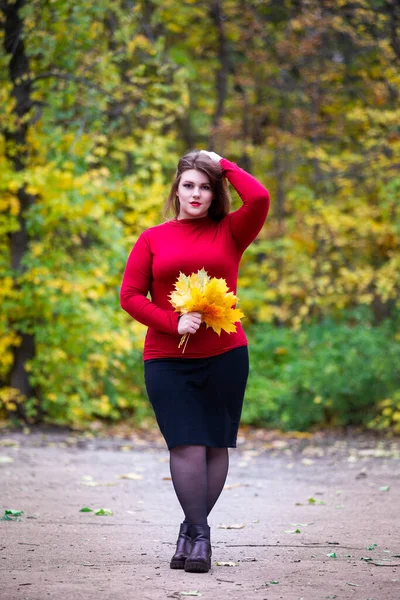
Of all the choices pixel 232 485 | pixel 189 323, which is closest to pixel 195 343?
pixel 189 323

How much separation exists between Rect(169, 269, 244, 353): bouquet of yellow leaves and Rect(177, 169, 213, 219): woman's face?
35 centimetres

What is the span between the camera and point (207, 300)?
4.02 metres

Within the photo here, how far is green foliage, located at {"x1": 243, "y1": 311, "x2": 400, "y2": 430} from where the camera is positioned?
11.3 m

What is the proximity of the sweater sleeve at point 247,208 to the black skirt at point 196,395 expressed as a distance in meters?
0.55

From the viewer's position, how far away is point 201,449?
4203mm

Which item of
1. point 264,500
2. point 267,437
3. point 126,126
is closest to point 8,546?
point 264,500

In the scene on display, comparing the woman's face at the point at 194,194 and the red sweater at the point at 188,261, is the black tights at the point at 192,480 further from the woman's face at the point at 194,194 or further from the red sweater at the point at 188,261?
the woman's face at the point at 194,194

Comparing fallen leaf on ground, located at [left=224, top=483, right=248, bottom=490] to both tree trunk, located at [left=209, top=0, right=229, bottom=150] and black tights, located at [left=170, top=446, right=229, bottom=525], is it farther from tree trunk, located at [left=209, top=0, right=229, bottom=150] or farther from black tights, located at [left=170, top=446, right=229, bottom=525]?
tree trunk, located at [left=209, top=0, right=229, bottom=150]

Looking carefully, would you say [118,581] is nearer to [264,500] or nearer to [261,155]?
[264,500]

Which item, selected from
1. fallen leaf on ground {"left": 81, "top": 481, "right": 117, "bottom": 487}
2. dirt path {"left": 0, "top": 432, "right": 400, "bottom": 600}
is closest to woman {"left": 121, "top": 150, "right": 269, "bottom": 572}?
dirt path {"left": 0, "top": 432, "right": 400, "bottom": 600}

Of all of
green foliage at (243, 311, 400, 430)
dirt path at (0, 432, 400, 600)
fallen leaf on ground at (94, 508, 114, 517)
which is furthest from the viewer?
green foliage at (243, 311, 400, 430)

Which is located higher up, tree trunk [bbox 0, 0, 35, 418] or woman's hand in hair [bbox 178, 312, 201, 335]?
tree trunk [bbox 0, 0, 35, 418]

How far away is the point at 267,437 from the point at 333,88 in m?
6.93

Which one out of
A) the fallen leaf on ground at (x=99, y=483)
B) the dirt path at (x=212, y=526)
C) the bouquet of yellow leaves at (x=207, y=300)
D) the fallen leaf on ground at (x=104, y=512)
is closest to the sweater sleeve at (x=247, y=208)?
the bouquet of yellow leaves at (x=207, y=300)
